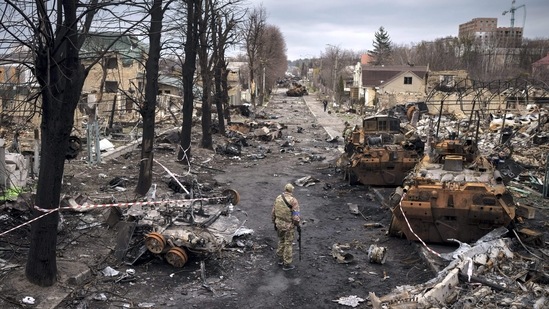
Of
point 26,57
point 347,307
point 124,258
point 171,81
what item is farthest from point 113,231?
point 171,81

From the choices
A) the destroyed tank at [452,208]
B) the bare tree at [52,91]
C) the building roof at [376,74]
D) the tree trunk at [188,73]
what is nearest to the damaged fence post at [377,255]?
the destroyed tank at [452,208]

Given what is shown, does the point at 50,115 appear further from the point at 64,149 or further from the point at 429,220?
the point at 429,220

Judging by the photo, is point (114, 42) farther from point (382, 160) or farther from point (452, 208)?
point (382, 160)

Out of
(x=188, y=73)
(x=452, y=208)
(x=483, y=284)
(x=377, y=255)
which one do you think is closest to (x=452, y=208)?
(x=452, y=208)

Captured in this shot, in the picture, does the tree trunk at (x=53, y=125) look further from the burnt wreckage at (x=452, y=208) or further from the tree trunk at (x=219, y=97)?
the tree trunk at (x=219, y=97)

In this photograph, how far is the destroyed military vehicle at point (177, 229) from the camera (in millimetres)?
8844

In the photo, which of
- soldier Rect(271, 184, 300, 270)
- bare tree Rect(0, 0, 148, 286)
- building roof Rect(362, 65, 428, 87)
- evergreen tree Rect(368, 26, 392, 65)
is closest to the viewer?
bare tree Rect(0, 0, 148, 286)

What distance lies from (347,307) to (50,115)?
5.06 metres

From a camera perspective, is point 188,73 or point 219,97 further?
point 219,97

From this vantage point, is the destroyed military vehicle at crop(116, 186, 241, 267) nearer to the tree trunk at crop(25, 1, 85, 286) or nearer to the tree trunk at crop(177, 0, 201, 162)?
the tree trunk at crop(25, 1, 85, 286)

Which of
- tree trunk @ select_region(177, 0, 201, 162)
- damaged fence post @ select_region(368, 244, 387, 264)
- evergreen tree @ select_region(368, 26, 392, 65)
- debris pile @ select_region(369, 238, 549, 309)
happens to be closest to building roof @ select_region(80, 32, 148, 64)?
tree trunk @ select_region(177, 0, 201, 162)

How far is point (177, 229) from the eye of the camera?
Result: 909 centimetres

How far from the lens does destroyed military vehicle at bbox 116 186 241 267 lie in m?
8.84

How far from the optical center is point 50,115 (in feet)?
23.9
